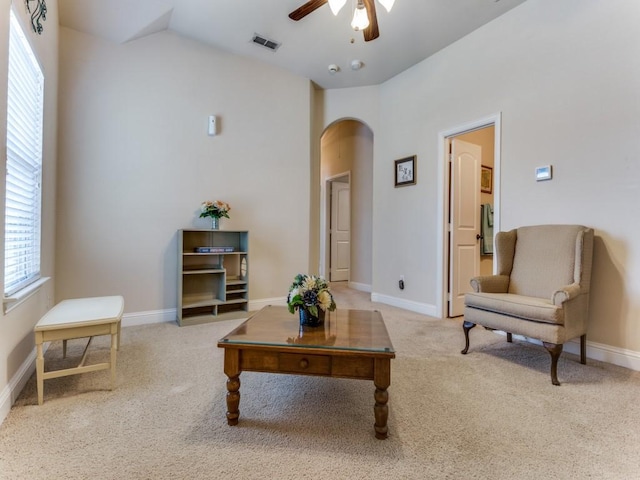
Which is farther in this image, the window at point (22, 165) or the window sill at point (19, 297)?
the window at point (22, 165)

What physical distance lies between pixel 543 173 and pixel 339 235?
4045mm

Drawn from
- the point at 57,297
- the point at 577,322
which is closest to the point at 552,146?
the point at 577,322

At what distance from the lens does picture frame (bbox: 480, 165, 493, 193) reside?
430 centimetres

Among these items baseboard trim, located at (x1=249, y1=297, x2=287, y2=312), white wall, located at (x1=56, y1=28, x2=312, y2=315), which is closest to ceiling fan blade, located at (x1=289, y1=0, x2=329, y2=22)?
white wall, located at (x1=56, y1=28, x2=312, y2=315)

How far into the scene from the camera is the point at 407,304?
13.2 ft

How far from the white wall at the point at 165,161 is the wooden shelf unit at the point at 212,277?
15 centimetres

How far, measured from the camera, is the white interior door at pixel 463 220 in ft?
12.0

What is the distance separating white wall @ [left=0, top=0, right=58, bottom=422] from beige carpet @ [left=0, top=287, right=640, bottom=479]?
164mm

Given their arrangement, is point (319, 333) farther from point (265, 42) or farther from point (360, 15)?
point (265, 42)

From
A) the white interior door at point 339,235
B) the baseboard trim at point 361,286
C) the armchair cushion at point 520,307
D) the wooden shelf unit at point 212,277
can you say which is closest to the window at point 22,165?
the wooden shelf unit at point 212,277

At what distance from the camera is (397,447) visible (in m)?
1.39

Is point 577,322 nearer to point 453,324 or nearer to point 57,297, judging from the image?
point 453,324

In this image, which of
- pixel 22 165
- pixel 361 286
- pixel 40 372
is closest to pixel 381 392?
pixel 40 372

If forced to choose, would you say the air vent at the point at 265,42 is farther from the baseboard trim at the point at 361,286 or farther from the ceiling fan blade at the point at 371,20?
the baseboard trim at the point at 361,286
